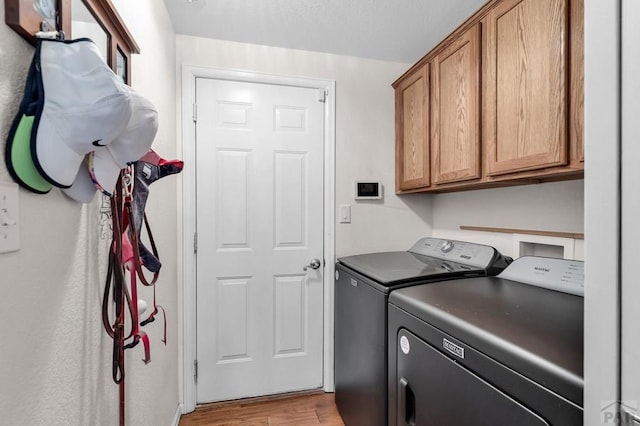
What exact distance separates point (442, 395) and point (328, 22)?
191cm

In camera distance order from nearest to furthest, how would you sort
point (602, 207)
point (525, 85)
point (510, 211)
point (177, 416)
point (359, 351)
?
point (602, 207) < point (525, 85) < point (359, 351) < point (510, 211) < point (177, 416)

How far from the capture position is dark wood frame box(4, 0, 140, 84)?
0.53 m

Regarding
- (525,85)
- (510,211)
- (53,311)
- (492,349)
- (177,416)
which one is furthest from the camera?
(177,416)

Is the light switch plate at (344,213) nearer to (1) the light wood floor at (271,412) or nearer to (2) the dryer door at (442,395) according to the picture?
(2) the dryer door at (442,395)

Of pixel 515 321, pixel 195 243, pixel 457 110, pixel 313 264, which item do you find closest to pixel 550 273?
pixel 515 321

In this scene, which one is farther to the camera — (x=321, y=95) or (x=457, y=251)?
(x=321, y=95)

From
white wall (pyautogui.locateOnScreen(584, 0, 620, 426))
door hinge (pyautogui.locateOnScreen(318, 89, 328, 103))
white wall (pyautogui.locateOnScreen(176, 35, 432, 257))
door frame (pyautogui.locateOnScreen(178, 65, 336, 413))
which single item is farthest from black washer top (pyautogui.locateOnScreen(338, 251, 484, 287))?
door hinge (pyautogui.locateOnScreen(318, 89, 328, 103))

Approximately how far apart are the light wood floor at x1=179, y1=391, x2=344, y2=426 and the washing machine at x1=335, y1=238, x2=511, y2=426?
130 mm

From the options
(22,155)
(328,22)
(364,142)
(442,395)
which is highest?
(328,22)

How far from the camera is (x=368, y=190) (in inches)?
86.9

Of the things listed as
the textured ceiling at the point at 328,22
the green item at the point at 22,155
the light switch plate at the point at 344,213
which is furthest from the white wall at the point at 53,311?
the light switch plate at the point at 344,213

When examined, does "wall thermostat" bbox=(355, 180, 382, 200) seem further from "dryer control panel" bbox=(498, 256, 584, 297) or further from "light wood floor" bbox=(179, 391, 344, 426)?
"light wood floor" bbox=(179, 391, 344, 426)

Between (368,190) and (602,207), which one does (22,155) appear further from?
(368,190)

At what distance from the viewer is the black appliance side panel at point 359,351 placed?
1.37 metres
